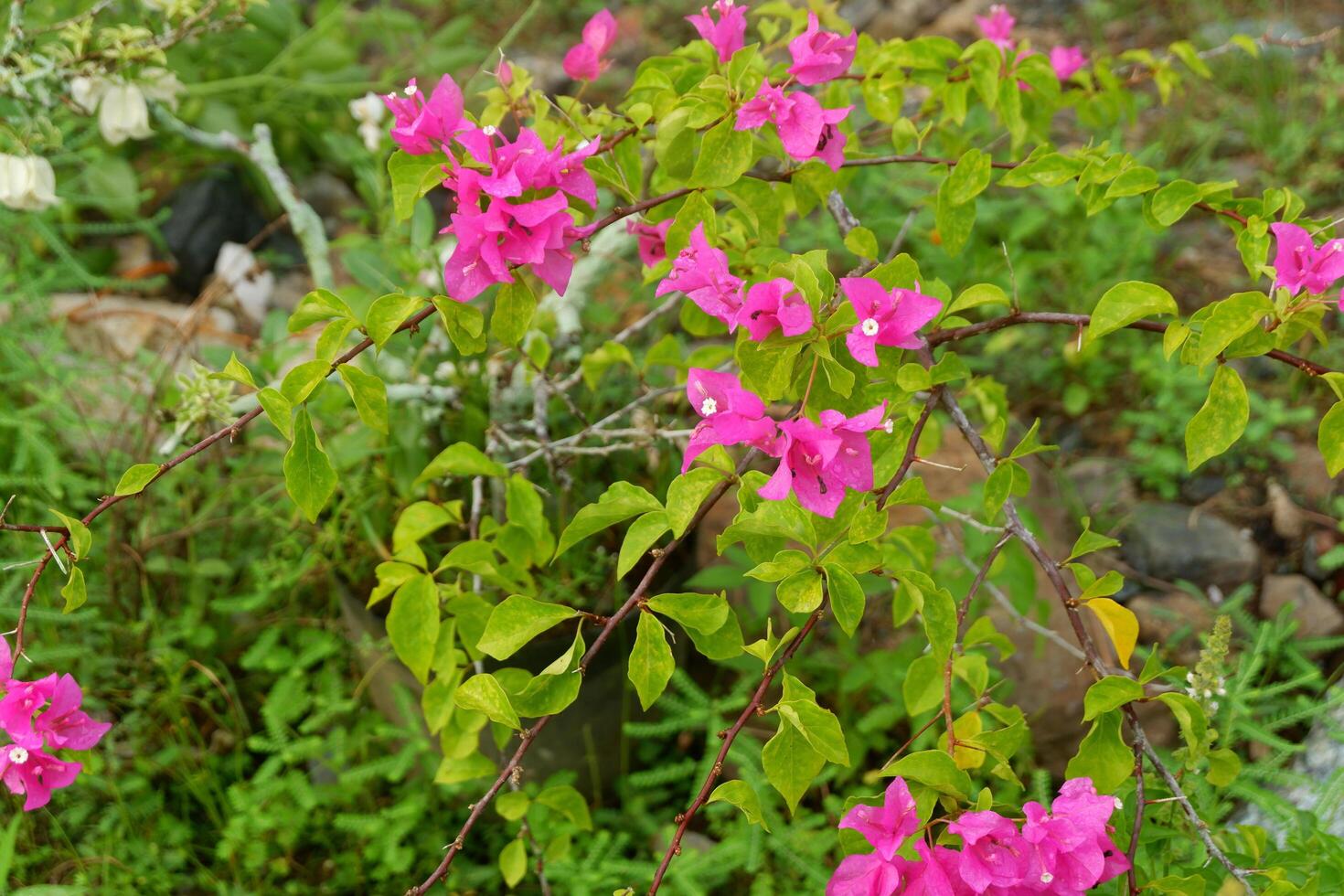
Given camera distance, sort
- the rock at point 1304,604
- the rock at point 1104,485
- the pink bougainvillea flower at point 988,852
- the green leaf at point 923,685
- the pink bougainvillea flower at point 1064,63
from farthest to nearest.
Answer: the rock at point 1104,485 → the rock at point 1304,604 → the pink bougainvillea flower at point 1064,63 → the green leaf at point 923,685 → the pink bougainvillea flower at point 988,852

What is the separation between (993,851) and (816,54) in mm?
626

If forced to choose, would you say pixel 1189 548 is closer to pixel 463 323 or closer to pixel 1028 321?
pixel 1028 321

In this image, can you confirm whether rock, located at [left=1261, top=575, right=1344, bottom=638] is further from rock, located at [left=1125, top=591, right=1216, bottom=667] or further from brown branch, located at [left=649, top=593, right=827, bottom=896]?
brown branch, located at [left=649, top=593, right=827, bottom=896]

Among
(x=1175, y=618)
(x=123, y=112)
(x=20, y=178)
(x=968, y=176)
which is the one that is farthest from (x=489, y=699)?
(x=1175, y=618)

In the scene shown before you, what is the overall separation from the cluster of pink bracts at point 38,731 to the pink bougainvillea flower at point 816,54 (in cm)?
79

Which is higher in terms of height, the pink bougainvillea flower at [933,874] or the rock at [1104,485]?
the pink bougainvillea flower at [933,874]

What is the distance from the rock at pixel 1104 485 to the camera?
6.08 feet

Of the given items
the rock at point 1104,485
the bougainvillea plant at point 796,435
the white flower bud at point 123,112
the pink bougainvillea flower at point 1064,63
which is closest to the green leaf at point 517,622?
the bougainvillea plant at point 796,435

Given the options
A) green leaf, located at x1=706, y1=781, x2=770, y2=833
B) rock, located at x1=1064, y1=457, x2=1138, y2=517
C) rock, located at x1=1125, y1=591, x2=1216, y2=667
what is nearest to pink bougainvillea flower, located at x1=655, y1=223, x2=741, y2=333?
green leaf, located at x1=706, y1=781, x2=770, y2=833

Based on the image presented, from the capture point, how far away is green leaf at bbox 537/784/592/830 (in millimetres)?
1052

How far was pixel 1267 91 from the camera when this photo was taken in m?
2.46

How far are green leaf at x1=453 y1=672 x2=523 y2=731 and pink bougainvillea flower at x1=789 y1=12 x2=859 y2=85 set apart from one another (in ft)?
1.73

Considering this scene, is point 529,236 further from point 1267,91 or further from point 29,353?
point 1267,91

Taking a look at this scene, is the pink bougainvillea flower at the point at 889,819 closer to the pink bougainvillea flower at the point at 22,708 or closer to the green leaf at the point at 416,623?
the green leaf at the point at 416,623
